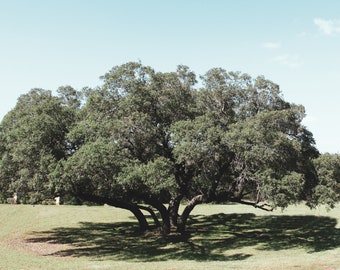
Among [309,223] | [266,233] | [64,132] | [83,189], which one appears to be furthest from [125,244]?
[309,223]

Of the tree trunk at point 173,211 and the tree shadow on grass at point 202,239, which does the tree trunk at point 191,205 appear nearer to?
the tree shadow on grass at point 202,239

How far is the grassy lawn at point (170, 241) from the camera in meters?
18.8

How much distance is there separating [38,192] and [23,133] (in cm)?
472

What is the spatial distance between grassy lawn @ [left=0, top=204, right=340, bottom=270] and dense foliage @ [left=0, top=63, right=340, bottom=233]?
3075 mm

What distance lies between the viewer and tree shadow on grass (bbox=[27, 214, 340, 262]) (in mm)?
22375

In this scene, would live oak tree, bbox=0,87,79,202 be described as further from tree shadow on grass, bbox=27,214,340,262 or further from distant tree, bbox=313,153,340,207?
distant tree, bbox=313,153,340,207

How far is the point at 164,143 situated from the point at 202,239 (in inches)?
322

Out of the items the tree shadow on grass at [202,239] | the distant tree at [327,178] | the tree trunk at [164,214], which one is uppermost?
the distant tree at [327,178]

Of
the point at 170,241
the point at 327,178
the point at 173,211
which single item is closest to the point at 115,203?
the point at 170,241

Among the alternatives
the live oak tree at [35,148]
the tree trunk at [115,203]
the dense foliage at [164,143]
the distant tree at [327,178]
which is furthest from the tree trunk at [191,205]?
the live oak tree at [35,148]

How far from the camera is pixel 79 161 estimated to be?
20.3 m

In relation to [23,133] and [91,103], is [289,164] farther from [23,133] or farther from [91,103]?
[23,133]

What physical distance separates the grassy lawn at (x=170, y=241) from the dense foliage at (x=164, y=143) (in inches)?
121

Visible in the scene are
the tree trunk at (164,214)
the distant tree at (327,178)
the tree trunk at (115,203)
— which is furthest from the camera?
the tree trunk at (164,214)
